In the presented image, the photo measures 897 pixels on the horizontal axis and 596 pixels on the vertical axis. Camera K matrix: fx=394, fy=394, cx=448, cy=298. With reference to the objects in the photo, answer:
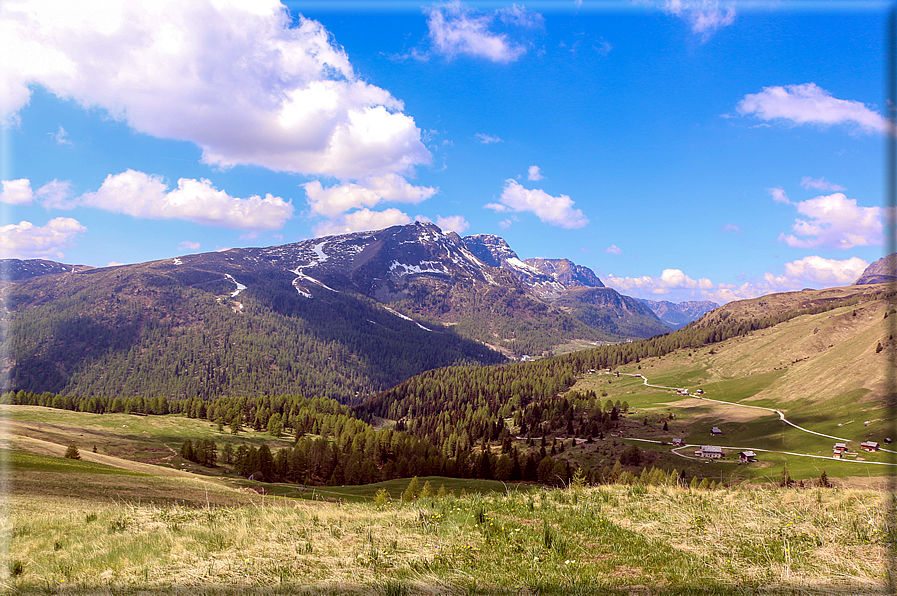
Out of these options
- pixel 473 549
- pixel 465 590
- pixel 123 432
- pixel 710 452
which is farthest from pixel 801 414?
pixel 123 432

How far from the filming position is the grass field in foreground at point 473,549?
8.65 metres

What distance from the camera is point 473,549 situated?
35.3 ft

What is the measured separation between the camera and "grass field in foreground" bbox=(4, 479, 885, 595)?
8.65 meters

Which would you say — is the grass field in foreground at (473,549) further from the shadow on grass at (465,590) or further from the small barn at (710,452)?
the small barn at (710,452)

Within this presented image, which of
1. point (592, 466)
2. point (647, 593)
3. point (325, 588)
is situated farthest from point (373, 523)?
point (592, 466)

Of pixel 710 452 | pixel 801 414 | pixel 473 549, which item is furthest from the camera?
pixel 801 414

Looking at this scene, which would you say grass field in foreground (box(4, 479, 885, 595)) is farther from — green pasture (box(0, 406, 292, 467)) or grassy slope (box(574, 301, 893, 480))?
grassy slope (box(574, 301, 893, 480))

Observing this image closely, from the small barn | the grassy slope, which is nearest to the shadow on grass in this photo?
the grassy slope

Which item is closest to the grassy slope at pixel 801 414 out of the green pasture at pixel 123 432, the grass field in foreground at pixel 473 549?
the grass field in foreground at pixel 473 549

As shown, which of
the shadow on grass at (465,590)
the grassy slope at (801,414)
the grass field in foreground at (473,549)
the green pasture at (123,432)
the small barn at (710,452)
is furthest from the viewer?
the small barn at (710,452)

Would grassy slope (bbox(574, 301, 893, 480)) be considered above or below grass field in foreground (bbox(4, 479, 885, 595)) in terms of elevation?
below

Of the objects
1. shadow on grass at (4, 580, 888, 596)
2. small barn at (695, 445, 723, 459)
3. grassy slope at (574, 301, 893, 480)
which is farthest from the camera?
small barn at (695, 445, 723, 459)

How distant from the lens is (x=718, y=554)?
10.0 meters

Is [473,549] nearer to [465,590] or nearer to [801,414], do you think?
[465,590]
